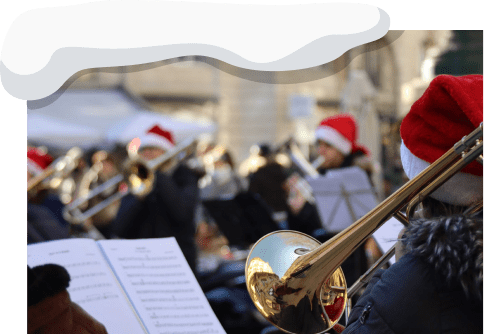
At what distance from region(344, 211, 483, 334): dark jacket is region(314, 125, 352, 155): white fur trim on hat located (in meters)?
3.31

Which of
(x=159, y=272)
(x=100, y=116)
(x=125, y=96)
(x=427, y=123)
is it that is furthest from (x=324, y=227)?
(x=125, y=96)

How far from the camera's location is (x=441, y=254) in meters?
1.02

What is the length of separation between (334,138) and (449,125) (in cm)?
332

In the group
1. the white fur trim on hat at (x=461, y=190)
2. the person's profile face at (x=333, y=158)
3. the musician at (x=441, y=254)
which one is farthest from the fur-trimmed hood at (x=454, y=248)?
the person's profile face at (x=333, y=158)

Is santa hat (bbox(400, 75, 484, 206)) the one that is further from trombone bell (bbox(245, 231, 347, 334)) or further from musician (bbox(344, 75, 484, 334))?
trombone bell (bbox(245, 231, 347, 334))

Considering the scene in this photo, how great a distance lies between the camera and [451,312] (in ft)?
3.36

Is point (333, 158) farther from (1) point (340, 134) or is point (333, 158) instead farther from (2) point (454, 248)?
(2) point (454, 248)

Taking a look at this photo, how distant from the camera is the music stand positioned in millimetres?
3557

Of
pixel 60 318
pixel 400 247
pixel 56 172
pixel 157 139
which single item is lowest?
pixel 56 172

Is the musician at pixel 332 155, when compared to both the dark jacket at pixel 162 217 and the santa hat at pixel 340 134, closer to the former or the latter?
the santa hat at pixel 340 134

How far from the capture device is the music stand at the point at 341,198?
3.56 meters

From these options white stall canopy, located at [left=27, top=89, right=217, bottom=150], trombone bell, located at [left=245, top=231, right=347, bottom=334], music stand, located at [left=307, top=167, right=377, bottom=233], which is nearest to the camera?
trombone bell, located at [left=245, top=231, right=347, bottom=334]

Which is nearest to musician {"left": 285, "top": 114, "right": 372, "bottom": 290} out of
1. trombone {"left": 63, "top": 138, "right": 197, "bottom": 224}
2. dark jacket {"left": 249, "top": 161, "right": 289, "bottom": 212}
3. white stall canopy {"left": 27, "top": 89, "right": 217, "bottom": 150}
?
dark jacket {"left": 249, "top": 161, "right": 289, "bottom": 212}

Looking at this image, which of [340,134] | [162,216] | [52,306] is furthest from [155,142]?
[52,306]
